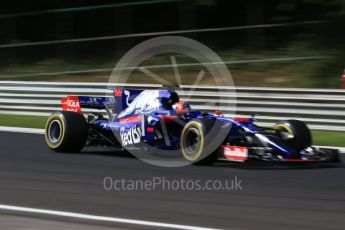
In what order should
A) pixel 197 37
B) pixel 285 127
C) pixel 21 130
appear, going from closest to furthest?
pixel 285 127 → pixel 21 130 → pixel 197 37

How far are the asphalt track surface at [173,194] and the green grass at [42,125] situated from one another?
2512 mm

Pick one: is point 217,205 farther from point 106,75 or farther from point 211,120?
point 106,75

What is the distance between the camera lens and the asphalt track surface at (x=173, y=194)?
6.27 m

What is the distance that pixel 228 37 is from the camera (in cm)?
2052

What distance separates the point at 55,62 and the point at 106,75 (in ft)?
6.65

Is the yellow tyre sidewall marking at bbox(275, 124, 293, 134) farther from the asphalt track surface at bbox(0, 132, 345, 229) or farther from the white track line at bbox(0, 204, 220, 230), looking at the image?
the white track line at bbox(0, 204, 220, 230)

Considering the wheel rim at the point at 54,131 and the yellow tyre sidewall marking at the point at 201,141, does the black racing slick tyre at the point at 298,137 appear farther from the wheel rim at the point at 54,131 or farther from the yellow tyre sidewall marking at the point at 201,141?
the wheel rim at the point at 54,131

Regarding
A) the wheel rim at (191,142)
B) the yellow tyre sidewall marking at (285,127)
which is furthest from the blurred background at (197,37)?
the wheel rim at (191,142)

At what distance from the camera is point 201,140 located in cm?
884

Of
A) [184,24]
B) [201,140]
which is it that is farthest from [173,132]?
[184,24]

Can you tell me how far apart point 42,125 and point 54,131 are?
4001 mm

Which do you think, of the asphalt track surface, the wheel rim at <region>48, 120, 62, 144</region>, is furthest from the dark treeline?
the asphalt track surface

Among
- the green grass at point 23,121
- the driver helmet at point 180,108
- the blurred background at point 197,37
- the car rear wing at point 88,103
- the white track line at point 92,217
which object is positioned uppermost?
the blurred background at point 197,37

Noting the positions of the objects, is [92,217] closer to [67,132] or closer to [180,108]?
[180,108]
